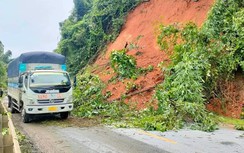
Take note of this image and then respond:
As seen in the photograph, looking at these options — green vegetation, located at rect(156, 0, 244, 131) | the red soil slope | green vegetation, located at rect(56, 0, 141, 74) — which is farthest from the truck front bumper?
green vegetation, located at rect(56, 0, 141, 74)

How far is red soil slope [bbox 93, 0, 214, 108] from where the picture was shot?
53.9ft

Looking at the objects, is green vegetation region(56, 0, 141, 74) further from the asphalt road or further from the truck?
the asphalt road

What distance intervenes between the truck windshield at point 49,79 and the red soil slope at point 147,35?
13.3ft

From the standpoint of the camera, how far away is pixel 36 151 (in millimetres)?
7434

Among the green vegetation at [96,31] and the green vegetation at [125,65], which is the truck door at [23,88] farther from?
the green vegetation at [96,31]

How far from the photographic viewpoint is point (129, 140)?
27.8 ft

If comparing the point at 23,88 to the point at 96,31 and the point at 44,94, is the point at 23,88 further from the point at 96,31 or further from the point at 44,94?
the point at 96,31

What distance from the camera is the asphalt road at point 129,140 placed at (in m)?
7.43

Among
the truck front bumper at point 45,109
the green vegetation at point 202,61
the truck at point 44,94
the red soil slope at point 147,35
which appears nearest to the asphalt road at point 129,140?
the truck front bumper at point 45,109

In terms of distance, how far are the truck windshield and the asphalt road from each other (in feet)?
7.34

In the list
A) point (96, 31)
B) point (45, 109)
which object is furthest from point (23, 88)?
point (96, 31)

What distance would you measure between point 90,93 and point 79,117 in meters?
2.83

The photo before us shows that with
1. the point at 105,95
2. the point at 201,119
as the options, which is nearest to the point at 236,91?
the point at 201,119

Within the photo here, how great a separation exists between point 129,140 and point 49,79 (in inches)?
213
